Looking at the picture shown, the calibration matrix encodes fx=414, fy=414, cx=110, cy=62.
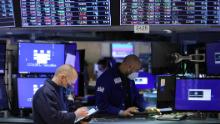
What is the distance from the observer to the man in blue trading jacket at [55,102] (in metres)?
3.51

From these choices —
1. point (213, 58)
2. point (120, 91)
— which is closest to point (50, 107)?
point (120, 91)

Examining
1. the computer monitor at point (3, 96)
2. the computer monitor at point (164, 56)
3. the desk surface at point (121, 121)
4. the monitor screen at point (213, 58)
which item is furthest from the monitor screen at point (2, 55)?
the monitor screen at point (213, 58)

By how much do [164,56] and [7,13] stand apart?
1.77 meters

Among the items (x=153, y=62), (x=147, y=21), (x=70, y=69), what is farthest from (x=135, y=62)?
(x=70, y=69)

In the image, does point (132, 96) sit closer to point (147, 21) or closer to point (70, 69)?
point (147, 21)

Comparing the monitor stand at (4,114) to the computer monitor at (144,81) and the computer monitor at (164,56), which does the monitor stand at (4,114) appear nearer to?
the computer monitor at (164,56)

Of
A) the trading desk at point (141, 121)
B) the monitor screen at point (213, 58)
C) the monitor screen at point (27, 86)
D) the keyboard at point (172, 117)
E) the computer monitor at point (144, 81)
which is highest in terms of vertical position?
the monitor screen at point (213, 58)

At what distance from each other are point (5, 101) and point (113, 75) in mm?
1266

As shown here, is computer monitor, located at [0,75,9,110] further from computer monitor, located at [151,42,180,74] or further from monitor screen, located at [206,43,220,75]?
monitor screen, located at [206,43,220,75]

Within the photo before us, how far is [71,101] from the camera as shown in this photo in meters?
4.22

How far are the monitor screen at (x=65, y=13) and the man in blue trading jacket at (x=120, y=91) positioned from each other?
2.71ft

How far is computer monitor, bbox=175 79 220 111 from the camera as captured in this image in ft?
13.8

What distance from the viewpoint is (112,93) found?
4766 mm

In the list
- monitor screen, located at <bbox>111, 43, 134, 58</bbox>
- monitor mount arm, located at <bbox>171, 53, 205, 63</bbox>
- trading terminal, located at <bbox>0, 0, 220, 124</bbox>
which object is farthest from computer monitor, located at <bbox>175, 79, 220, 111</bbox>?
monitor screen, located at <bbox>111, 43, 134, 58</bbox>
